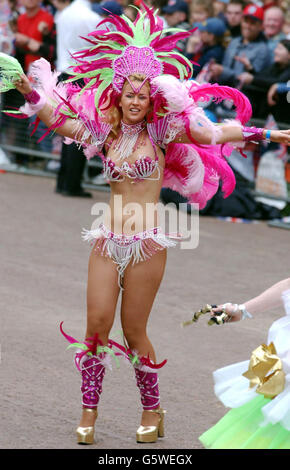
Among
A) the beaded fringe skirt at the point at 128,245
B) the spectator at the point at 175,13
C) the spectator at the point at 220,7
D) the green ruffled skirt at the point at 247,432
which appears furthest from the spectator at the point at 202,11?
the green ruffled skirt at the point at 247,432

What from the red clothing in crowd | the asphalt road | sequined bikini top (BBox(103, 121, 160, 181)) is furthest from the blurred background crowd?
sequined bikini top (BBox(103, 121, 160, 181))

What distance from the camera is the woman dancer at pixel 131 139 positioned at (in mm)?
4496

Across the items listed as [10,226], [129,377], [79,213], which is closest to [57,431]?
[129,377]

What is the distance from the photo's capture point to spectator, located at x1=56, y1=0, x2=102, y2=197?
10.3 metres

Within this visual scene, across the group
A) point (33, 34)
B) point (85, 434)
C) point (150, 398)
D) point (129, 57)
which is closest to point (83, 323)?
point (150, 398)

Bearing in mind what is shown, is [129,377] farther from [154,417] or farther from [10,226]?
[10,226]

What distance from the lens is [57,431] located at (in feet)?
15.0

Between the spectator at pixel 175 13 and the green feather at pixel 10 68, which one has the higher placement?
the spectator at pixel 175 13

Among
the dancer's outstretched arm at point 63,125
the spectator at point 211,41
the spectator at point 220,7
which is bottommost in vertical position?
the dancer's outstretched arm at point 63,125

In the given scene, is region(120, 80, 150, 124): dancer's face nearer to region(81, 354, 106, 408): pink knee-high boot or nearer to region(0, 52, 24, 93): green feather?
region(0, 52, 24, 93): green feather

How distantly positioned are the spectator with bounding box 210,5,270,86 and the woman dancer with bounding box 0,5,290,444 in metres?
6.23

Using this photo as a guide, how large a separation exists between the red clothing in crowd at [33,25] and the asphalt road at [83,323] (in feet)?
7.08

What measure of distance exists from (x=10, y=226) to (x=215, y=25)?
12.0ft

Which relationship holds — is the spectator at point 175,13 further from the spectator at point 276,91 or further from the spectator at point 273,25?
the spectator at point 276,91
